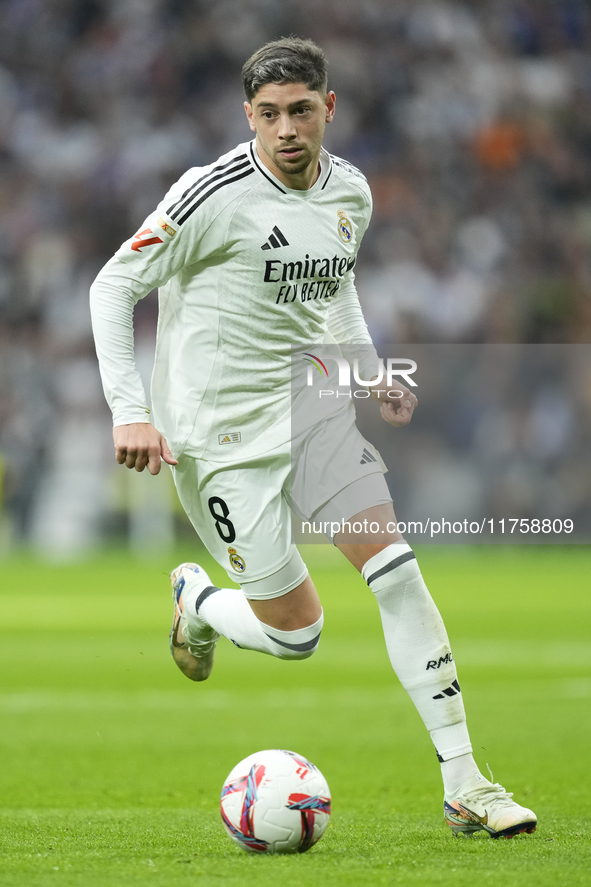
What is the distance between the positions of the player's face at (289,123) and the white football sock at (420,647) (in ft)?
4.15

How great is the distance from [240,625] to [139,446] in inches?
40.8

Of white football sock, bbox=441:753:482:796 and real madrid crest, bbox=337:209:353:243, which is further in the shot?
real madrid crest, bbox=337:209:353:243

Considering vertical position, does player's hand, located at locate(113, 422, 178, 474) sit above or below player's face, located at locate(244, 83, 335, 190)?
below

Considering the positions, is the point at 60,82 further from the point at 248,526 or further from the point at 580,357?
the point at 248,526

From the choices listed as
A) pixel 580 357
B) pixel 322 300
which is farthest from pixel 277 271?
pixel 580 357

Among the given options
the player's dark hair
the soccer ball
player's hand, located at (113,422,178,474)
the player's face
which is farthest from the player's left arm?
the soccer ball

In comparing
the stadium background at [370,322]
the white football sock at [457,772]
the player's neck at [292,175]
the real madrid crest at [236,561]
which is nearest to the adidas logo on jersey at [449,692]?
the white football sock at [457,772]

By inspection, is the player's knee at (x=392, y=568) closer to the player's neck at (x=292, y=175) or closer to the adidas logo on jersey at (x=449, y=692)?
the adidas logo on jersey at (x=449, y=692)

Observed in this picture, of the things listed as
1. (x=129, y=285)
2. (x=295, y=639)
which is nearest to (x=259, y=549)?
(x=295, y=639)

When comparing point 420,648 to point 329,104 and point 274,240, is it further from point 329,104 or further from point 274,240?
point 329,104

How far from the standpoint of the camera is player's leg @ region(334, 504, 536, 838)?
3832 mm

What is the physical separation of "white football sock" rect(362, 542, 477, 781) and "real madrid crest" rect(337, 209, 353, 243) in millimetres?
1098

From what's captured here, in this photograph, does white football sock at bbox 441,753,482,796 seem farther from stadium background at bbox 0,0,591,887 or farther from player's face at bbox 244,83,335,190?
player's face at bbox 244,83,335,190

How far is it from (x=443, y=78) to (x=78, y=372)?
6853mm
